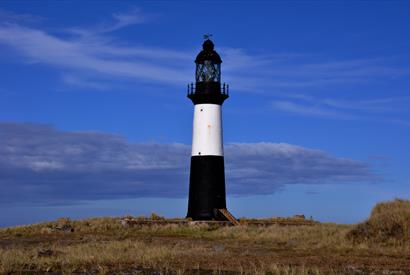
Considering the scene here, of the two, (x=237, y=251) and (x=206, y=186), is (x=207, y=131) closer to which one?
(x=206, y=186)

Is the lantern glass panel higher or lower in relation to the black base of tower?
higher

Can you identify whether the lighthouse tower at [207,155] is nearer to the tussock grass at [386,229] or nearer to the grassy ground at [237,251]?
the grassy ground at [237,251]

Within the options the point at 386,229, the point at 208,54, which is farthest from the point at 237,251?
the point at 208,54

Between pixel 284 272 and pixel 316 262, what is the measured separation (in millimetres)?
3487

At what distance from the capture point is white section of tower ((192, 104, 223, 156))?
41.5m

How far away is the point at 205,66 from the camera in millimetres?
43312

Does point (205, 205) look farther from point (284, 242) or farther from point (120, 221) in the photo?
point (284, 242)

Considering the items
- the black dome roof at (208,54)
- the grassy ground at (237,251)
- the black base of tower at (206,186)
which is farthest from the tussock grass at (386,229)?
the black dome roof at (208,54)

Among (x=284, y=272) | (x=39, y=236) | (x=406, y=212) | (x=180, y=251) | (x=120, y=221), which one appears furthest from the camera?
(x=120, y=221)

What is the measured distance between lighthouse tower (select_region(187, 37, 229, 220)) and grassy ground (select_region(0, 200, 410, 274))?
4.57 m

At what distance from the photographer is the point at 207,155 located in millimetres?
41375

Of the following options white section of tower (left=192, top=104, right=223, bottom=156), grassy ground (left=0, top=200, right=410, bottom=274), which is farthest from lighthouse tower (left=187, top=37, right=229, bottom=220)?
grassy ground (left=0, top=200, right=410, bottom=274)

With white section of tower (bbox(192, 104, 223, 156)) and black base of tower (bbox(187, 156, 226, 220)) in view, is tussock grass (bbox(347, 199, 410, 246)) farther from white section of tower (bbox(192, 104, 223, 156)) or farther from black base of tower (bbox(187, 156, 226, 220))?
white section of tower (bbox(192, 104, 223, 156))

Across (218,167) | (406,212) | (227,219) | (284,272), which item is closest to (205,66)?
(218,167)
